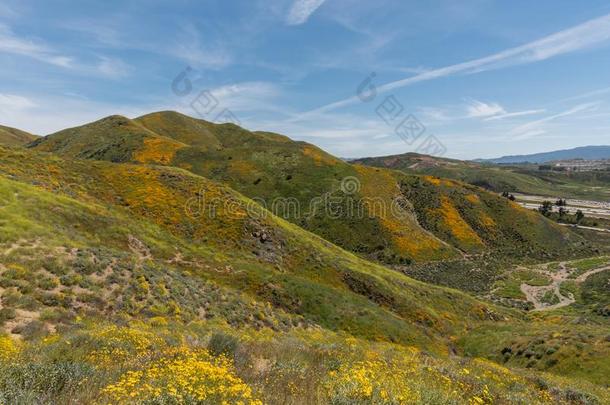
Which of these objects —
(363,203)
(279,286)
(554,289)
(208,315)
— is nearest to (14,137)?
(363,203)

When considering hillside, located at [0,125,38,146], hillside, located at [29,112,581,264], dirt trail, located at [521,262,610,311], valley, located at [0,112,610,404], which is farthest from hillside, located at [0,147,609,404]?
hillside, located at [0,125,38,146]

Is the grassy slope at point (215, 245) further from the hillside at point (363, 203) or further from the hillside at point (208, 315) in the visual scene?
the hillside at point (363, 203)

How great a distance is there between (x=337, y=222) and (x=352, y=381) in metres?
65.2

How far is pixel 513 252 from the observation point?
73.9 metres

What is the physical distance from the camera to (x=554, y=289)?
5734cm

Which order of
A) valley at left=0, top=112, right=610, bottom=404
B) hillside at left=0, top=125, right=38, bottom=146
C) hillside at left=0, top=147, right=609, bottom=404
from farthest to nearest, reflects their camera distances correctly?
hillside at left=0, top=125, right=38, bottom=146
valley at left=0, top=112, right=610, bottom=404
hillside at left=0, top=147, right=609, bottom=404

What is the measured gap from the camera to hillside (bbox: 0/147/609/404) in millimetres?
6609

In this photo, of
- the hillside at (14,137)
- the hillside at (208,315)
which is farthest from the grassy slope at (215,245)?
the hillside at (14,137)

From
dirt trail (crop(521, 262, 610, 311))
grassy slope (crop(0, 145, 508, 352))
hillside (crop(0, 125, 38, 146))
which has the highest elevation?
hillside (crop(0, 125, 38, 146))

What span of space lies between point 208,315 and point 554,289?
60.1 metres

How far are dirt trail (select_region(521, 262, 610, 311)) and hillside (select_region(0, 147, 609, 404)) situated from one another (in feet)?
34.1

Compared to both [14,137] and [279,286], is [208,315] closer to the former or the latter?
[279,286]

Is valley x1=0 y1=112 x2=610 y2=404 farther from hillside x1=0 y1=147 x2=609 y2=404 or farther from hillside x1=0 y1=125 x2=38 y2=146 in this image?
hillside x1=0 y1=125 x2=38 y2=146

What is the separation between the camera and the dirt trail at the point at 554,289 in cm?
5203
